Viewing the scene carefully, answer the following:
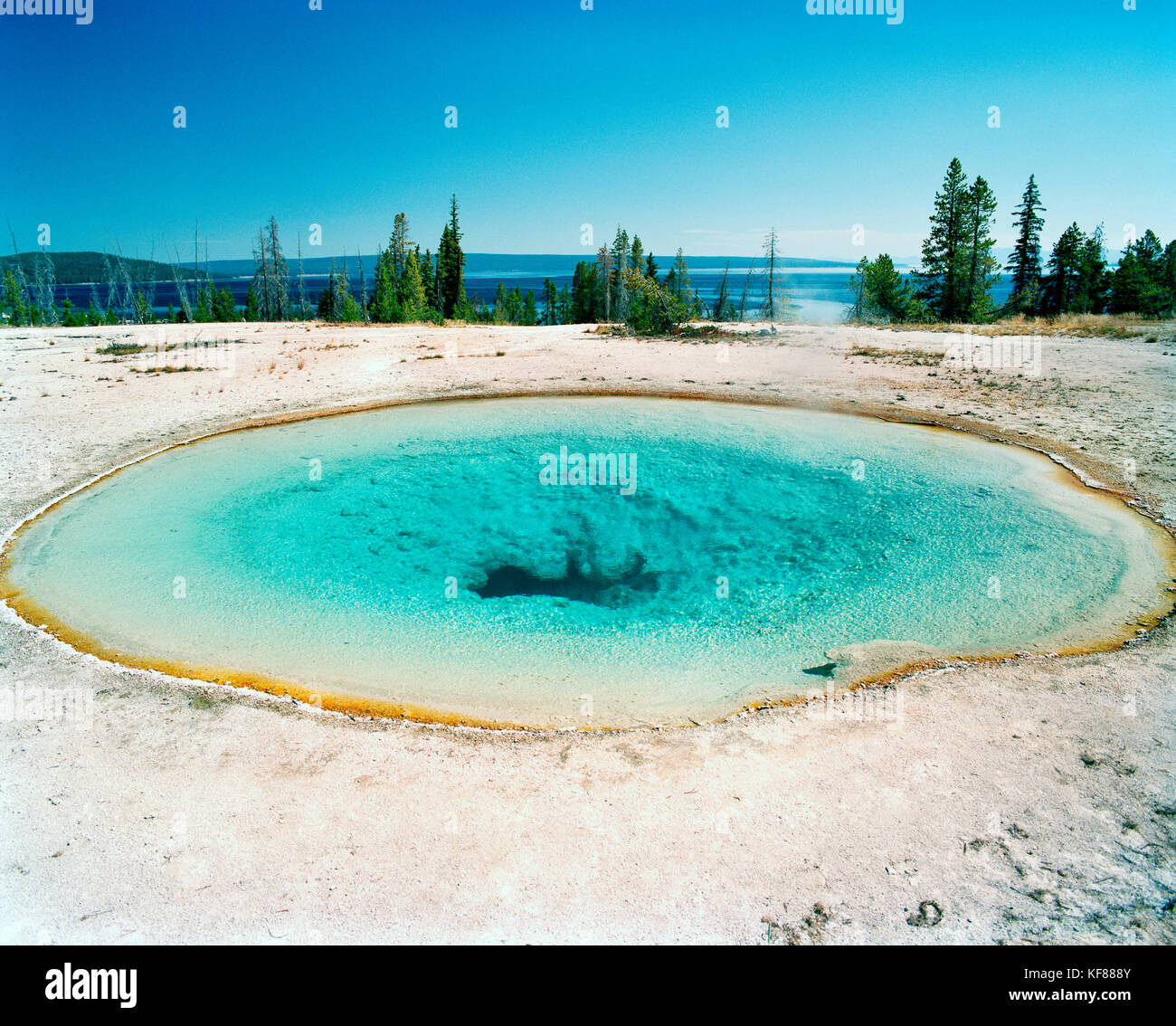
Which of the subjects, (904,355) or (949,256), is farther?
(949,256)

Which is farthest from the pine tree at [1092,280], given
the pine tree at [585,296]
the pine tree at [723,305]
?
the pine tree at [585,296]

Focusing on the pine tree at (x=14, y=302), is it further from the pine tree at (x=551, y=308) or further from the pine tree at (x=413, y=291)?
the pine tree at (x=551, y=308)

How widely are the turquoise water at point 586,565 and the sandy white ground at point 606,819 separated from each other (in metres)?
0.92

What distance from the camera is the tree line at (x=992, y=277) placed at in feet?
135

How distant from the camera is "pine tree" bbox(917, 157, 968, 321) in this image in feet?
133

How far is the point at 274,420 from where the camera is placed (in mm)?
19219

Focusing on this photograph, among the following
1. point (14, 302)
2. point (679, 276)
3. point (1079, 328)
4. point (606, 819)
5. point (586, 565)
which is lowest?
point (606, 819)

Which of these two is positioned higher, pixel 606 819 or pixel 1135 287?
pixel 1135 287

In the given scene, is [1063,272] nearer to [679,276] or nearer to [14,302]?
[679,276]

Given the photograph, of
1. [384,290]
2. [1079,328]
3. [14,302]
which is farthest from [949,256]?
[14,302]

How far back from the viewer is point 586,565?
11.4 metres

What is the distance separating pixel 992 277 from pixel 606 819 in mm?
51011

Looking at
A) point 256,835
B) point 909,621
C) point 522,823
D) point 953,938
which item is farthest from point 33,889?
point 909,621
